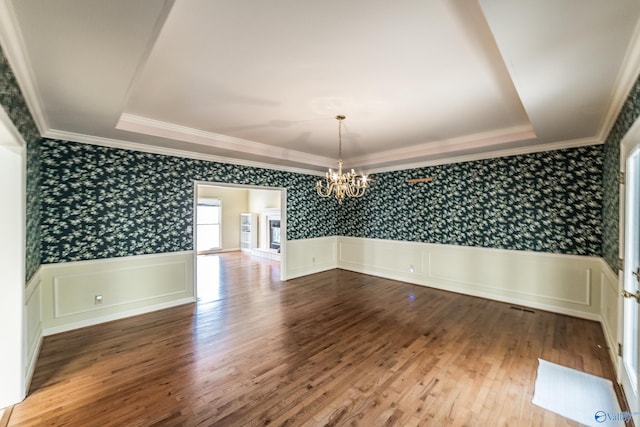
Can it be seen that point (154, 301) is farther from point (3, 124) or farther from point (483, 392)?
point (483, 392)

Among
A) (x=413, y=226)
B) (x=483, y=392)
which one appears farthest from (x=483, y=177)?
(x=483, y=392)

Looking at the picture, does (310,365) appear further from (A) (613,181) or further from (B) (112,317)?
(A) (613,181)

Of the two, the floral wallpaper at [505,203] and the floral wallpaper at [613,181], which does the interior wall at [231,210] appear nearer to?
the floral wallpaper at [505,203]

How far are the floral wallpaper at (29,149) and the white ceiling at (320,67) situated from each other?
0.44 ft

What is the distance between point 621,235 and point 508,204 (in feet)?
7.19

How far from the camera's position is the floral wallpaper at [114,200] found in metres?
3.56

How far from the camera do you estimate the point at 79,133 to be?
3.60 meters

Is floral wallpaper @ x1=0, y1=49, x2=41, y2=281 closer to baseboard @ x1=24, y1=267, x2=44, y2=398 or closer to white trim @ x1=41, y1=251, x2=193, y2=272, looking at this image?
baseboard @ x1=24, y1=267, x2=44, y2=398

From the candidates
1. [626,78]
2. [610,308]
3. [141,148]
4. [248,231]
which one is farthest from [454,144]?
[248,231]

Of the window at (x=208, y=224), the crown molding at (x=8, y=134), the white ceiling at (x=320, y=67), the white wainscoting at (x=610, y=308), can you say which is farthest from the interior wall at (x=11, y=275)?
the window at (x=208, y=224)

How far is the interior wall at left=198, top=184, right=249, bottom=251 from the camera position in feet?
34.4

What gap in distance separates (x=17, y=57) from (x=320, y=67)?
85.3 inches

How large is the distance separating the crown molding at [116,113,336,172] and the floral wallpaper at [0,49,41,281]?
34.8 inches

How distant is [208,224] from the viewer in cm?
1032
